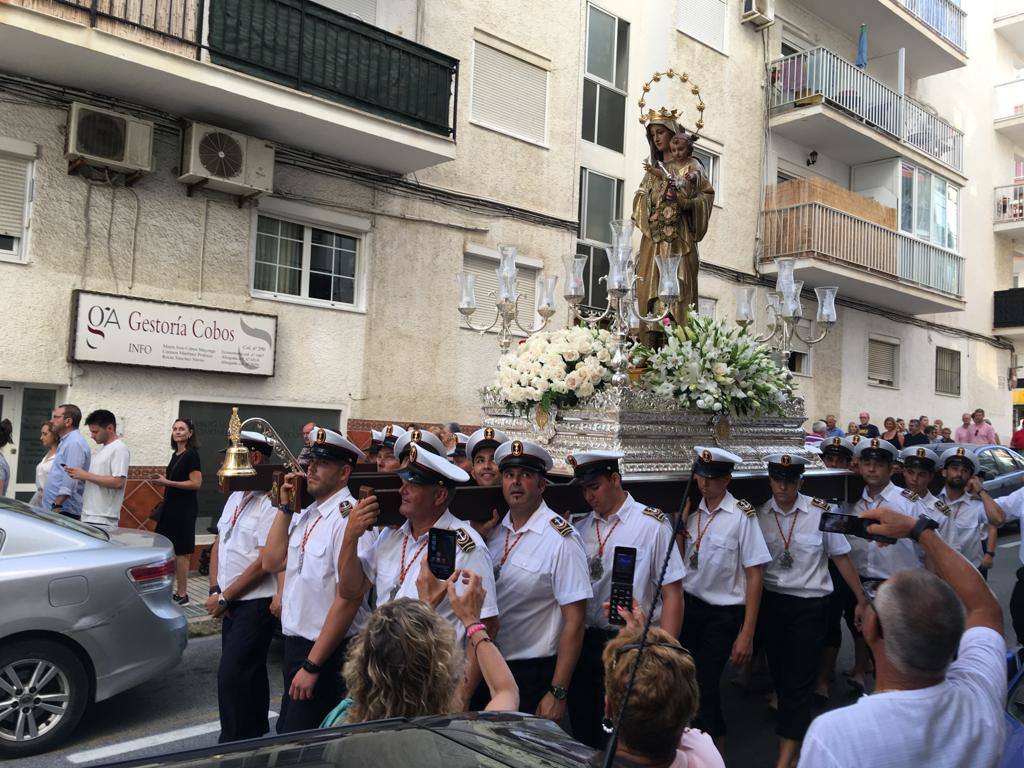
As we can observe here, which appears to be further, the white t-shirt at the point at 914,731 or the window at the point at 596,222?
the window at the point at 596,222

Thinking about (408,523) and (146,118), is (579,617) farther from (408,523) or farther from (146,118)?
(146,118)

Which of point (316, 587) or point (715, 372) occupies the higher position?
point (715, 372)

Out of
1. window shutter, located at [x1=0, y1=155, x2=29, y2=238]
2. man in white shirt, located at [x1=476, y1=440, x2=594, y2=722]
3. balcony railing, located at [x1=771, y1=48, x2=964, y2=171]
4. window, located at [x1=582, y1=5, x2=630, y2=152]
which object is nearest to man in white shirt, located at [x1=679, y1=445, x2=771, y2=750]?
man in white shirt, located at [x1=476, y1=440, x2=594, y2=722]

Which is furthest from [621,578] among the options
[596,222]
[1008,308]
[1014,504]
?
[1008,308]

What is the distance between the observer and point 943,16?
1969 centimetres

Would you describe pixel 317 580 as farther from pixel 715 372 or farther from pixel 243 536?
pixel 715 372

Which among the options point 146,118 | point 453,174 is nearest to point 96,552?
point 146,118

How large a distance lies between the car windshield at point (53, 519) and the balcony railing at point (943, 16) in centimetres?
1906

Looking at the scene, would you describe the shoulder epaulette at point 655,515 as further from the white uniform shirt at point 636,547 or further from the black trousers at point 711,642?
the black trousers at point 711,642

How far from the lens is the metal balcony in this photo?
633 inches

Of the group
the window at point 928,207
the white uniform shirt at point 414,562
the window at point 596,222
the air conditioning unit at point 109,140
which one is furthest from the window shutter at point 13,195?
the window at point 928,207

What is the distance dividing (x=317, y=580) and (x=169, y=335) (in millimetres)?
6378

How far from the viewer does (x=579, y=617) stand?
11.8ft

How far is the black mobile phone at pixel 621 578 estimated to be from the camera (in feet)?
13.0
